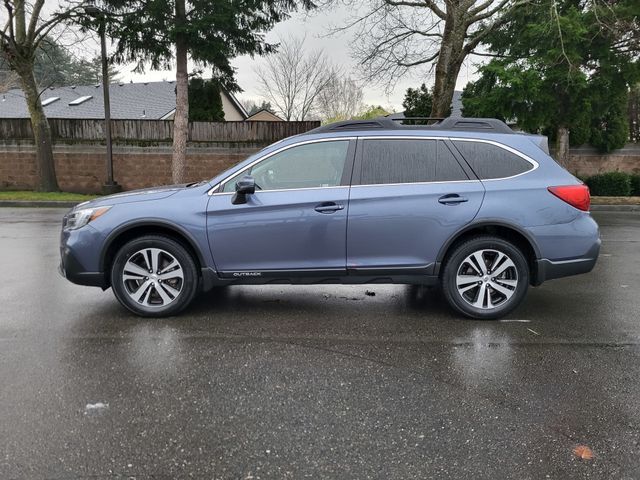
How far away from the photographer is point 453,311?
5.16 m

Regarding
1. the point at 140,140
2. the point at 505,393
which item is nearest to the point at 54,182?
the point at 140,140

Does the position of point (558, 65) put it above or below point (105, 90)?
above

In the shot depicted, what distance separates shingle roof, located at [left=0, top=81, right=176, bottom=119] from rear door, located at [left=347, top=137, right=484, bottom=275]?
2688cm

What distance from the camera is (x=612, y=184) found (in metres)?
18.4

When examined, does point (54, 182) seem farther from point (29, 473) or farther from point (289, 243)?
point (29, 473)

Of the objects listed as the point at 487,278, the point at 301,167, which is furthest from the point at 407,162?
the point at 487,278

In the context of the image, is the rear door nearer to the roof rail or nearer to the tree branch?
the roof rail

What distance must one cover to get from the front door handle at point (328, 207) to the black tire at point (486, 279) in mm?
1148

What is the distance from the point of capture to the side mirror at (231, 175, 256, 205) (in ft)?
15.1

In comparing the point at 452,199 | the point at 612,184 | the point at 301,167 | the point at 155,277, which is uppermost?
the point at 301,167

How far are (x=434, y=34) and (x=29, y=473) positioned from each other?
61.5 ft

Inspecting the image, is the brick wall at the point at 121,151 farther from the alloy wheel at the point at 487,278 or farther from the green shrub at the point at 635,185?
the alloy wheel at the point at 487,278

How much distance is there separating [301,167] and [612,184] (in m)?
17.2

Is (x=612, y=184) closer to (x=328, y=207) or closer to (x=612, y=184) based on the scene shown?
(x=612, y=184)
